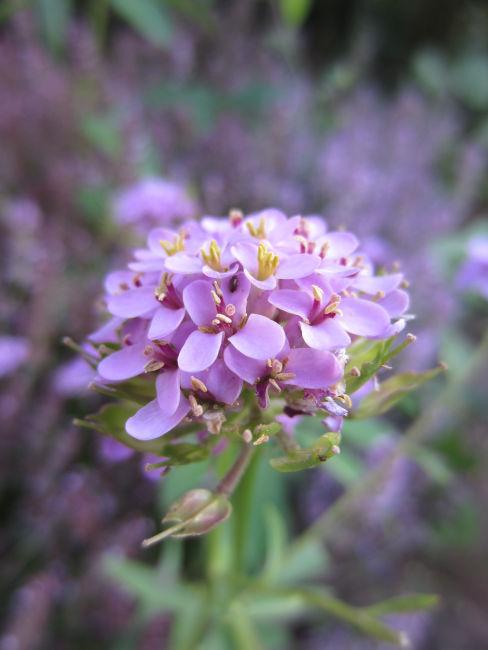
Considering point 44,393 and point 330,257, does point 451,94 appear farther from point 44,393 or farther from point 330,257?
point 330,257

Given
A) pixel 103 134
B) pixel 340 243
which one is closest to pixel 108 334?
pixel 340 243

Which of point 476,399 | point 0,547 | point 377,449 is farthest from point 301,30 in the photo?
point 0,547

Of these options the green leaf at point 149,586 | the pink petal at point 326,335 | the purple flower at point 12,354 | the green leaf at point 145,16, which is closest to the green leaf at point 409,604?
the green leaf at point 149,586

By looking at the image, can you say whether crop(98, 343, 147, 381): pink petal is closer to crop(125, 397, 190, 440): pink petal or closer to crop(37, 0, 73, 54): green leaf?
crop(125, 397, 190, 440): pink petal

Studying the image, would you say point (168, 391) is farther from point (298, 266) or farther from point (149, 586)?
point (149, 586)

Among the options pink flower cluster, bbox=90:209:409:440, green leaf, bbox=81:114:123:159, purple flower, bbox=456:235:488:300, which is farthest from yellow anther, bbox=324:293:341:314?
green leaf, bbox=81:114:123:159

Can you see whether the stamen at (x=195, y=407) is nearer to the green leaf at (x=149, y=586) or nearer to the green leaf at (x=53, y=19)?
the green leaf at (x=149, y=586)
